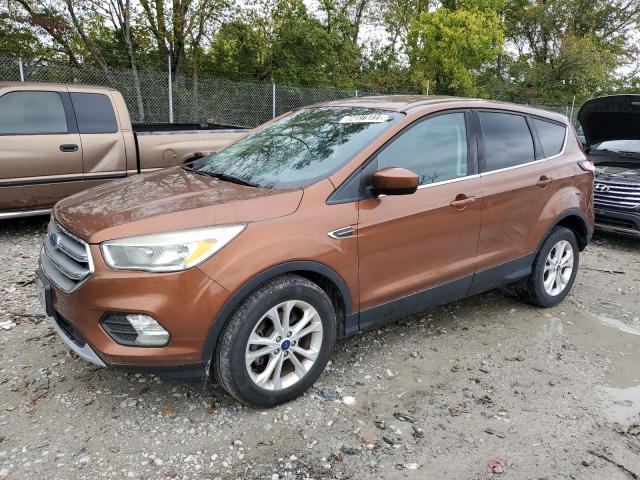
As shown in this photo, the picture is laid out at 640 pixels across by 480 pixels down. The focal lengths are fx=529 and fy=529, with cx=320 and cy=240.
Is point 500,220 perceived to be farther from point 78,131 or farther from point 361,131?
point 78,131

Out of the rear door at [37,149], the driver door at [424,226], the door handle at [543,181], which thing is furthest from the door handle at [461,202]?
the rear door at [37,149]

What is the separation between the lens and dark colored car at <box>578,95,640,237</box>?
6.71 metres

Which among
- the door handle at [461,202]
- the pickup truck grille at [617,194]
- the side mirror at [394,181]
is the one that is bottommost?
the pickup truck grille at [617,194]

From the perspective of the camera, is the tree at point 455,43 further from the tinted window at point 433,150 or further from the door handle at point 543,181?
the tinted window at point 433,150

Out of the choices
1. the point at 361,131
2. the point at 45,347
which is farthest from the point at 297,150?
the point at 45,347

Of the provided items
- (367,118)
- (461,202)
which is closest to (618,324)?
(461,202)

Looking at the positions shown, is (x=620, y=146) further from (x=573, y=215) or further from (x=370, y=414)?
(x=370, y=414)

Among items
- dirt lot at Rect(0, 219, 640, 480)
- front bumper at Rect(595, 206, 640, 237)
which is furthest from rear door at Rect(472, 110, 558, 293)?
front bumper at Rect(595, 206, 640, 237)

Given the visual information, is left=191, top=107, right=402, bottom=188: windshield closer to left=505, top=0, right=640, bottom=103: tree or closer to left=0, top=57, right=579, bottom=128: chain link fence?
left=0, top=57, right=579, bottom=128: chain link fence

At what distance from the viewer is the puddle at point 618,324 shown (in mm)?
4266

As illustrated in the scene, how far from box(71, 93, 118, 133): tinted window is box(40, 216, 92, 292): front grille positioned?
347cm

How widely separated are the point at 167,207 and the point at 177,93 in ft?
31.2

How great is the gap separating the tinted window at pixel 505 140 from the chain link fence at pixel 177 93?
306 inches

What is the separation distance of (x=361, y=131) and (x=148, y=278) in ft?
5.36
